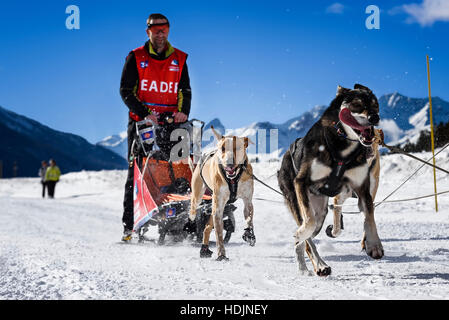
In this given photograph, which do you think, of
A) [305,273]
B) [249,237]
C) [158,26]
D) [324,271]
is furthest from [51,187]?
[324,271]

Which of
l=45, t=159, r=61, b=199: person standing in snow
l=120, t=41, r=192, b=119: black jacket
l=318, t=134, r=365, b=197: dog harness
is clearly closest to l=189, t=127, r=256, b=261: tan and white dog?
l=120, t=41, r=192, b=119: black jacket

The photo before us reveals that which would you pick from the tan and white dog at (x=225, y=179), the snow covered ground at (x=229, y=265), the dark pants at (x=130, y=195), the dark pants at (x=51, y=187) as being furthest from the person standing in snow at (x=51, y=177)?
the tan and white dog at (x=225, y=179)

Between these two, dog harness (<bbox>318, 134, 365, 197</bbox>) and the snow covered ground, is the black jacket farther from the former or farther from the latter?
dog harness (<bbox>318, 134, 365, 197</bbox>)

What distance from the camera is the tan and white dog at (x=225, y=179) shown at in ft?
12.4

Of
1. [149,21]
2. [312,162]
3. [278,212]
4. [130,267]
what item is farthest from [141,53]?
[278,212]

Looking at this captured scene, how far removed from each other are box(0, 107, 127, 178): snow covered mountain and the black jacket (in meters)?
116

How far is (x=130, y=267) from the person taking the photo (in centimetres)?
354

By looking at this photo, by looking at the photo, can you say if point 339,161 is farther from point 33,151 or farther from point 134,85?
point 33,151

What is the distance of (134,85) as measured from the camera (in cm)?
483

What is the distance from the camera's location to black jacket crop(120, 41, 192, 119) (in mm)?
4727

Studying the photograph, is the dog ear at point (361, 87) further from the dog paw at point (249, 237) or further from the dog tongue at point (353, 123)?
the dog paw at point (249, 237)

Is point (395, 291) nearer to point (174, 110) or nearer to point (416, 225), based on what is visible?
point (174, 110)

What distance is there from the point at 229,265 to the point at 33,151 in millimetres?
144295

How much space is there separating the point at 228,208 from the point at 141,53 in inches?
70.4
